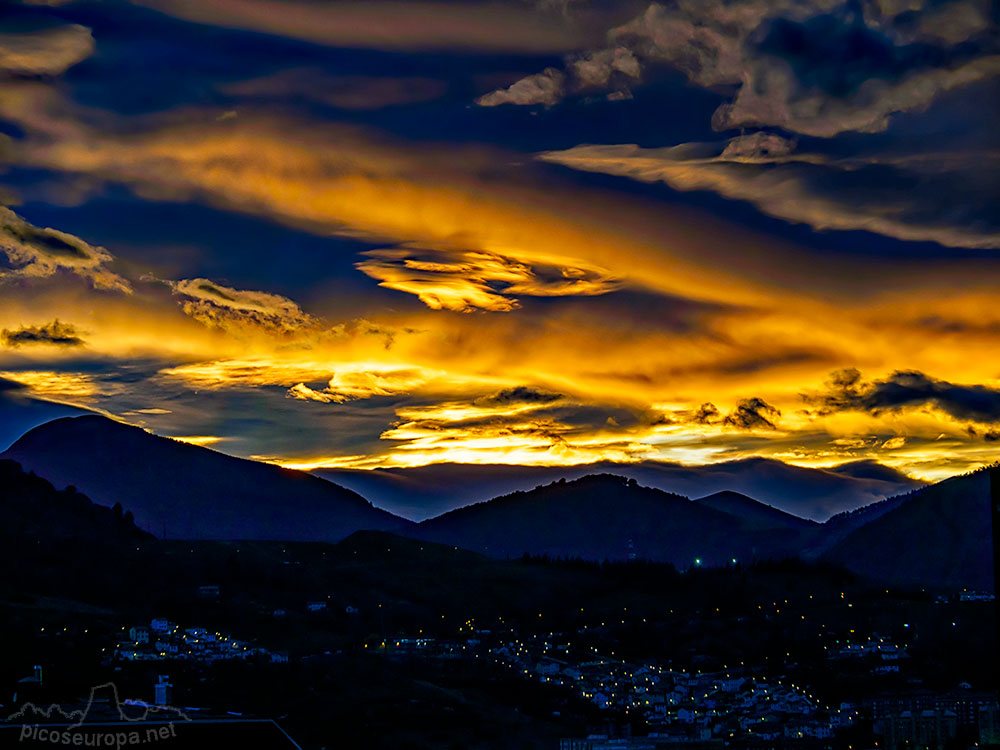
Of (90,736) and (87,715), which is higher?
(87,715)

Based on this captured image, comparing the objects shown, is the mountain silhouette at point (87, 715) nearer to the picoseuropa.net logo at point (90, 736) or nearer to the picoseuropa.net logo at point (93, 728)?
the picoseuropa.net logo at point (93, 728)

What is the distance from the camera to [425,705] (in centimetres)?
16938

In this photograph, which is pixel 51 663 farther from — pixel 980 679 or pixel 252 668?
pixel 980 679

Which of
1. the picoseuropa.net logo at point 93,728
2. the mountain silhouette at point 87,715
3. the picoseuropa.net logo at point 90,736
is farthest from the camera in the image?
the mountain silhouette at point 87,715

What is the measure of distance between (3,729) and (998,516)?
47.2 m

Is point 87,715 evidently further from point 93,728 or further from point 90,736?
point 90,736

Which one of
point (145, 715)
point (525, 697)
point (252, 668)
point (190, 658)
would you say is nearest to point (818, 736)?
point (525, 697)

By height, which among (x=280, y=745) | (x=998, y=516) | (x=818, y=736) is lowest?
(x=818, y=736)

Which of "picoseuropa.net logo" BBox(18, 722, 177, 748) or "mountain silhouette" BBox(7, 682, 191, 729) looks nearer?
"picoseuropa.net logo" BBox(18, 722, 177, 748)

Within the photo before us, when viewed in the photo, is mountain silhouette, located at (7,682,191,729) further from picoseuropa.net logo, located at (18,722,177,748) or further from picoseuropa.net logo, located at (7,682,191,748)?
picoseuropa.net logo, located at (18,722,177,748)

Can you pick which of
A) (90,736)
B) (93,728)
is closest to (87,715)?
(93,728)

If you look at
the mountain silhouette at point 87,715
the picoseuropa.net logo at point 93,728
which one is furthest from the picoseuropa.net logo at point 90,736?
the mountain silhouette at point 87,715

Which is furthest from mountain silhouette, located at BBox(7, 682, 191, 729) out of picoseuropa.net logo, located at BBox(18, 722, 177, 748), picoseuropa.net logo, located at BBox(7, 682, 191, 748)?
picoseuropa.net logo, located at BBox(18, 722, 177, 748)

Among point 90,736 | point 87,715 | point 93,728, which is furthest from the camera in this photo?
point 87,715
